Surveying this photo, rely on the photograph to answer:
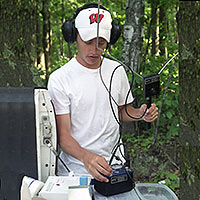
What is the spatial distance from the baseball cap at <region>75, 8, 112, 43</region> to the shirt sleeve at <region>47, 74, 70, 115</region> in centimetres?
33

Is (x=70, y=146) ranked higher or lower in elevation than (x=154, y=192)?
higher

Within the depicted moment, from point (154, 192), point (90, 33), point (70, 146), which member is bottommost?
point (154, 192)

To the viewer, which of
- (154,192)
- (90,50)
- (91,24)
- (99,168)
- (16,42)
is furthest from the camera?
(16,42)

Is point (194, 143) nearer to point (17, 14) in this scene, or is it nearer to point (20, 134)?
point (20, 134)

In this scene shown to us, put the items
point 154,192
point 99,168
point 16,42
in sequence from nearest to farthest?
1. point 99,168
2. point 154,192
3. point 16,42

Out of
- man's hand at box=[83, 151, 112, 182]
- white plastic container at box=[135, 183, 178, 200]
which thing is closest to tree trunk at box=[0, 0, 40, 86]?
man's hand at box=[83, 151, 112, 182]

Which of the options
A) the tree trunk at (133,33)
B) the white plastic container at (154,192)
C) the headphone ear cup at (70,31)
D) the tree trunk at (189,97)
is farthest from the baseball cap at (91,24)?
the tree trunk at (133,33)

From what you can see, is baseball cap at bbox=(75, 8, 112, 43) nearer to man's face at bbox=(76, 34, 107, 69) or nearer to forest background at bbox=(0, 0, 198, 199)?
man's face at bbox=(76, 34, 107, 69)

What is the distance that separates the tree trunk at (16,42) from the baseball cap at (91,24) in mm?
922

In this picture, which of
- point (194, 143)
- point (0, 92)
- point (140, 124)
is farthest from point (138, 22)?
point (194, 143)

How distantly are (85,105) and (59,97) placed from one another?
18cm

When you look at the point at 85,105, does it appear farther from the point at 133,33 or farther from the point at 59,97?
the point at 133,33

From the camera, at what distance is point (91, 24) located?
1791 millimetres

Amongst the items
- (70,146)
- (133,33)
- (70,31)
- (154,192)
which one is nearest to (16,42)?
(70,31)
